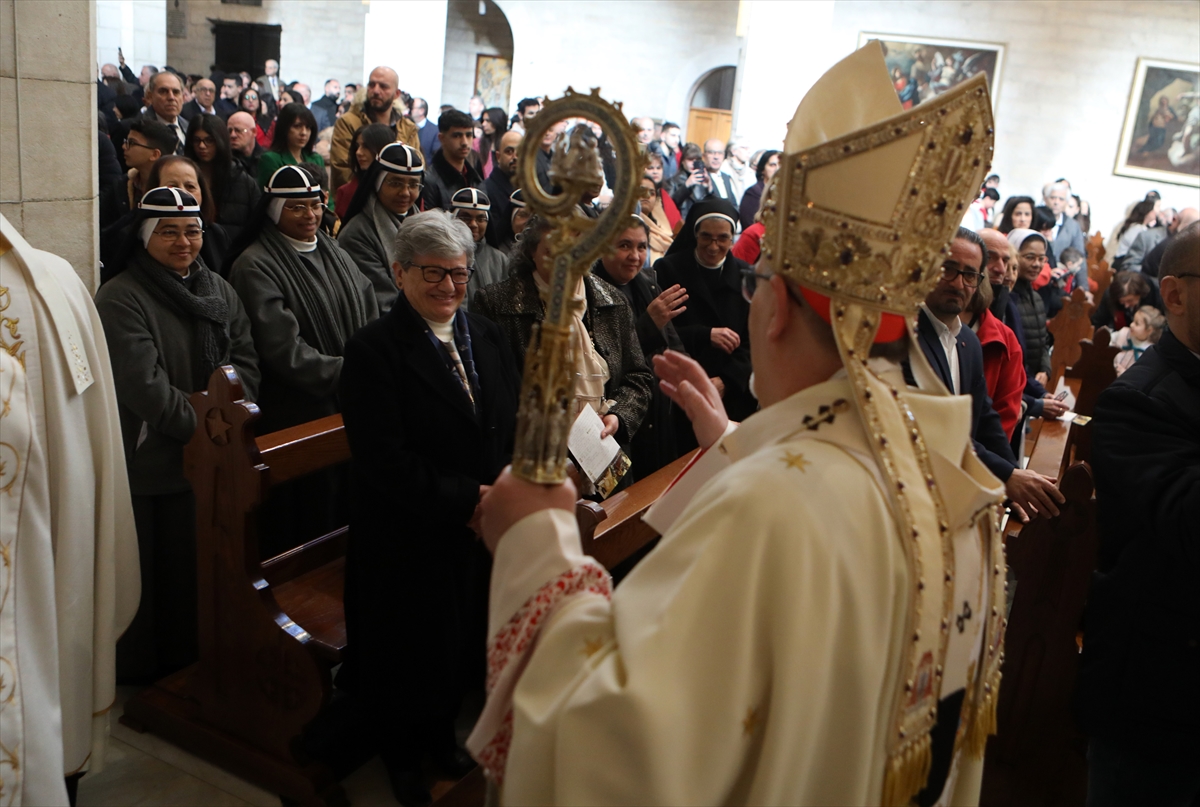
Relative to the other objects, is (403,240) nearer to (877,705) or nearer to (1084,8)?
(877,705)

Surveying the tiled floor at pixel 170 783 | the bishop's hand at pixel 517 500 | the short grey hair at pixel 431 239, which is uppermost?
the short grey hair at pixel 431 239

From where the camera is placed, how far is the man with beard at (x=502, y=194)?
529 centimetres

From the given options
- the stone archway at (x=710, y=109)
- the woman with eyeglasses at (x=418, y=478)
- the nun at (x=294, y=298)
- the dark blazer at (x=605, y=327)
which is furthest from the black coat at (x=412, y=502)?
the stone archway at (x=710, y=109)

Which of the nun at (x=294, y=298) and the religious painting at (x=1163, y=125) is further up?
the religious painting at (x=1163, y=125)

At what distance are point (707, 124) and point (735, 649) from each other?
20215 millimetres

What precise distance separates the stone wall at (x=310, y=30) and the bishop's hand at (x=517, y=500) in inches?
836

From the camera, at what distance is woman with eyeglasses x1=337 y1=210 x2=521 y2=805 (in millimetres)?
2635

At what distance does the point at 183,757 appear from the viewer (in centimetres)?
310

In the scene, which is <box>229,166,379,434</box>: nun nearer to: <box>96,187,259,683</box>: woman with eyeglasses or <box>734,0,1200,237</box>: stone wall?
<box>96,187,259,683</box>: woman with eyeglasses

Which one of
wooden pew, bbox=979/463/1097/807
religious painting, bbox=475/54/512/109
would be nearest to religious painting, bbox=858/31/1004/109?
religious painting, bbox=475/54/512/109

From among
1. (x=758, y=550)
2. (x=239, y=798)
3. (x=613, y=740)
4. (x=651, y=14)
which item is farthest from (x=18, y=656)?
(x=651, y=14)

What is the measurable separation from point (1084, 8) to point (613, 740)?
17663 millimetres

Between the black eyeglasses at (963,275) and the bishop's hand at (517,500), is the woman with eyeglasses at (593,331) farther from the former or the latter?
the bishop's hand at (517,500)

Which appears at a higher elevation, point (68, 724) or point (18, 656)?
point (18, 656)
